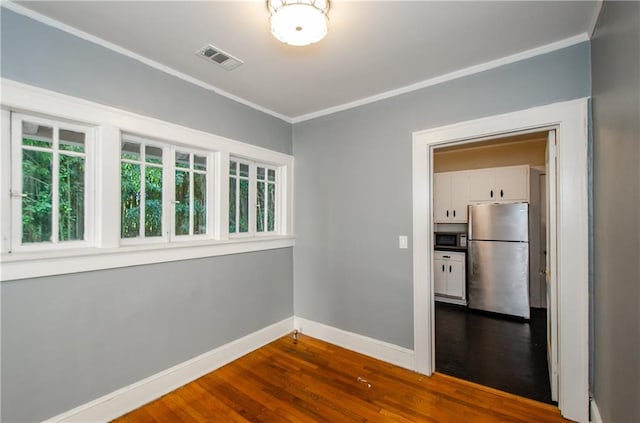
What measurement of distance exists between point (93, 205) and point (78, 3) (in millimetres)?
1226

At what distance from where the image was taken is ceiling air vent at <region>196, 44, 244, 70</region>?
80.7 inches

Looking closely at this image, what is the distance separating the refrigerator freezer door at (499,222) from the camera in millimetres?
3945

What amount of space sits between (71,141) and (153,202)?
0.66 metres

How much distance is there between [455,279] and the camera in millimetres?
4484

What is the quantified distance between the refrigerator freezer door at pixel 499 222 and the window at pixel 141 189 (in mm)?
4186

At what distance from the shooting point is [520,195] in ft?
13.8

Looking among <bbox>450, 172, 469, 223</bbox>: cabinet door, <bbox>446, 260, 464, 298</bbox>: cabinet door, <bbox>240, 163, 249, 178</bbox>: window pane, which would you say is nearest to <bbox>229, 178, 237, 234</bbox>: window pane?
<bbox>240, 163, 249, 178</bbox>: window pane

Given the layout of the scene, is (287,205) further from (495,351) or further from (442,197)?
(442,197)

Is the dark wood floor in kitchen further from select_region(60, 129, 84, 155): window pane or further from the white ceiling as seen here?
select_region(60, 129, 84, 155): window pane

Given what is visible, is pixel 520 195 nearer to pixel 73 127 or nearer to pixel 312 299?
pixel 312 299

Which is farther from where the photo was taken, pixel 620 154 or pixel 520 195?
pixel 520 195

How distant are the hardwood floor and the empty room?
2 cm

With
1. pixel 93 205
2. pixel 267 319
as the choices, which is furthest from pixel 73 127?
pixel 267 319

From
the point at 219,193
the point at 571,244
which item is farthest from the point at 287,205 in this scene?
the point at 571,244
